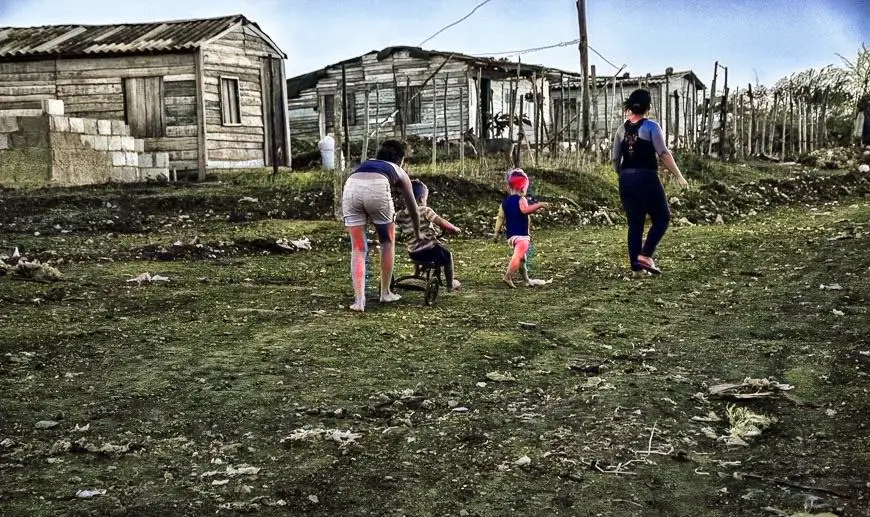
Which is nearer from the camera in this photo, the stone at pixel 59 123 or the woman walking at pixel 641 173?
the woman walking at pixel 641 173

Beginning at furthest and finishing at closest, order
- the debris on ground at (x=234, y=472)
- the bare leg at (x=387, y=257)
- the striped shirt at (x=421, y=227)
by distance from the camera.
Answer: the striped shirt at (x=421, y=227)
the bare leg at (x=387, y=257)
the debris on ground at (x=234, y=472)

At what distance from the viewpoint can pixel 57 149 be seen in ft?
56.5

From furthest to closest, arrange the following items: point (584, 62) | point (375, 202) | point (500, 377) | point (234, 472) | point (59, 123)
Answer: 1. point (584, 62)
2. point (59, 123)
3. point (375, 202)
4. point (500, 377)
5. point (234, 472)

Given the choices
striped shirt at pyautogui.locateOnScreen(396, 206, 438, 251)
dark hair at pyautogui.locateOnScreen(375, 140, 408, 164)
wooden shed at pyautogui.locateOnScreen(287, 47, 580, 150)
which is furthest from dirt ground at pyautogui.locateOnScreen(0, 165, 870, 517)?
wooden shed at pyautogui.locateOnScreen(287, 47, 580, 150)

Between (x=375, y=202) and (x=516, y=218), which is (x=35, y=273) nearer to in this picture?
A: (x=375, y=202)

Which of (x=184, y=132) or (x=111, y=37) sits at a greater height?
(x=111, y=37)

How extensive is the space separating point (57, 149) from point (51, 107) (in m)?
0.75

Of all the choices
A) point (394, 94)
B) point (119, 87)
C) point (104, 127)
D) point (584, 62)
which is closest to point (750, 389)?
point (104, 127)

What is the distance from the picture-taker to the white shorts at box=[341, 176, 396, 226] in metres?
7.57

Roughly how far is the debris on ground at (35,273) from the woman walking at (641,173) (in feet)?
17.6

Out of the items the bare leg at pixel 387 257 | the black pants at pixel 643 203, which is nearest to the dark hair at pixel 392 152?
the bare leg at pixel 387 257

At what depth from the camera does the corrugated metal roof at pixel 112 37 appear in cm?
2131

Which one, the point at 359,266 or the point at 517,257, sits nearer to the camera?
the point at 359,266

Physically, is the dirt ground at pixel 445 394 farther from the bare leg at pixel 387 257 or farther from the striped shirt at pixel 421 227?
the striped shirt at pixel 421 227
